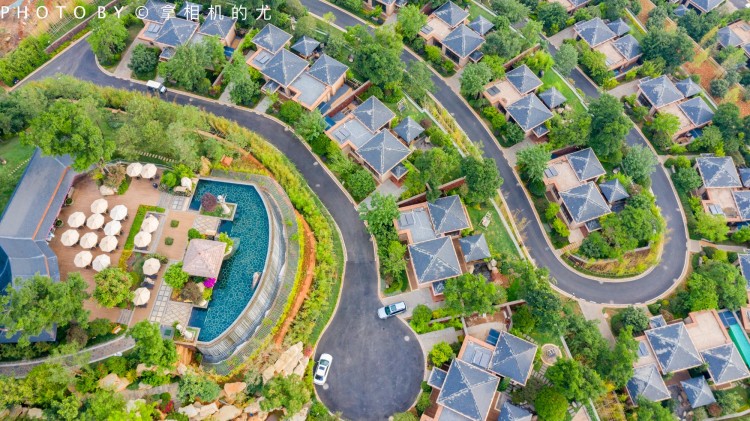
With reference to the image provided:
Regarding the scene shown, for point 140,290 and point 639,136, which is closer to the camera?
point 140,290

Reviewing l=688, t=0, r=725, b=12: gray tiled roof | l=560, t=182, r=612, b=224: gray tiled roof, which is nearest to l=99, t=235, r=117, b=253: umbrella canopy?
l=560, t=182, r=612, b=224: gray tiled roof

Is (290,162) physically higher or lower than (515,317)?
higher

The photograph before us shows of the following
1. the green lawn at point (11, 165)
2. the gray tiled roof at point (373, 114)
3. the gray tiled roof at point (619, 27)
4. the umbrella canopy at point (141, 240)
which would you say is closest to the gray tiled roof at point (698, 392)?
the gray tiled roof at point (373, 114)

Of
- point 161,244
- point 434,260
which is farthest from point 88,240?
point 434,260

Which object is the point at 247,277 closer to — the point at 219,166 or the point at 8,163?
the point at 219,166

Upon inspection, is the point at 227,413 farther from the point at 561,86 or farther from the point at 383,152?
the point at 561,86

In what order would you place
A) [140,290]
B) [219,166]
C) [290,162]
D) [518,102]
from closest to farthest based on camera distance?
[140,290] → [219,166] → [290,162] → [518,102]

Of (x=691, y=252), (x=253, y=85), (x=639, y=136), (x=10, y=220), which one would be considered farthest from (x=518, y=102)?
(x=10, y=220)

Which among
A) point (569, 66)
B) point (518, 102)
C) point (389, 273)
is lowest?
point (389, 273)

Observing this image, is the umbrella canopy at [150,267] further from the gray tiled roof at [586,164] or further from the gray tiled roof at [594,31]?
the gray tiled roof at [594,31]
